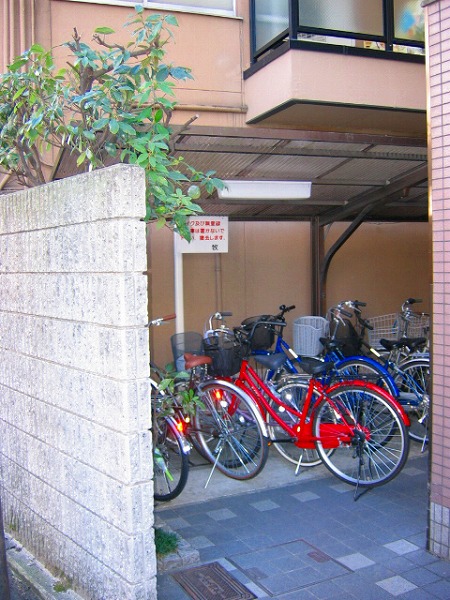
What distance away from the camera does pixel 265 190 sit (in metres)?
6.58

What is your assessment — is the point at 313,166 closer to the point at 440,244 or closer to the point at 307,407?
the point at 307,407

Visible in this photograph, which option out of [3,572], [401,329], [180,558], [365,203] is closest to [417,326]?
[401,329]

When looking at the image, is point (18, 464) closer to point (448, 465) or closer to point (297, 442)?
point (297, 442)

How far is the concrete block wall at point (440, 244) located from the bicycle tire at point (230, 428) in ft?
5.97

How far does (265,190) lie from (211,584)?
403cm

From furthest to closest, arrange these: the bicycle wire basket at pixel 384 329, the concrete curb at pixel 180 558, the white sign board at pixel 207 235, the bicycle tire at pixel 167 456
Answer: the bicycle wire basket at pixel 384 329 → the white sign board at pixel 207 235 → the bicycle tire at pixel 167 456 → the concrete curb at pixel 180 558

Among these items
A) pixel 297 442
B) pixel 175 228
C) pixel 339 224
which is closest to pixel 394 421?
pixel 297 442

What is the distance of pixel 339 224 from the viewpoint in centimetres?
923

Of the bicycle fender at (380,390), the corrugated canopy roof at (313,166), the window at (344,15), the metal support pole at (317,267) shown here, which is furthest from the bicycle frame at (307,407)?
the window at (344,15)

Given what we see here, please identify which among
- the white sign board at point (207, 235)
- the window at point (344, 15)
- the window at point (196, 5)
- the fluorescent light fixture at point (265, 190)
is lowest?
the white sign board at point (207, 235)

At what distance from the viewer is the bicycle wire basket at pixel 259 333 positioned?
6083mm

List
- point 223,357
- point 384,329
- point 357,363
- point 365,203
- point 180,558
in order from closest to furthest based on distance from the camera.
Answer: point 180,558 < point 223,357 < point 357,363 < point 365,203 < point 384,329

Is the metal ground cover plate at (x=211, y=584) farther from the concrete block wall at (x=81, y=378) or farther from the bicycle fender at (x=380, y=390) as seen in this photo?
the bicycle fender at (x=380, y=390)

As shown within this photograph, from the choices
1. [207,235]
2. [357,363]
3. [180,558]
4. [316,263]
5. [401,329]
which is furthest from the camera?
[316,263]
